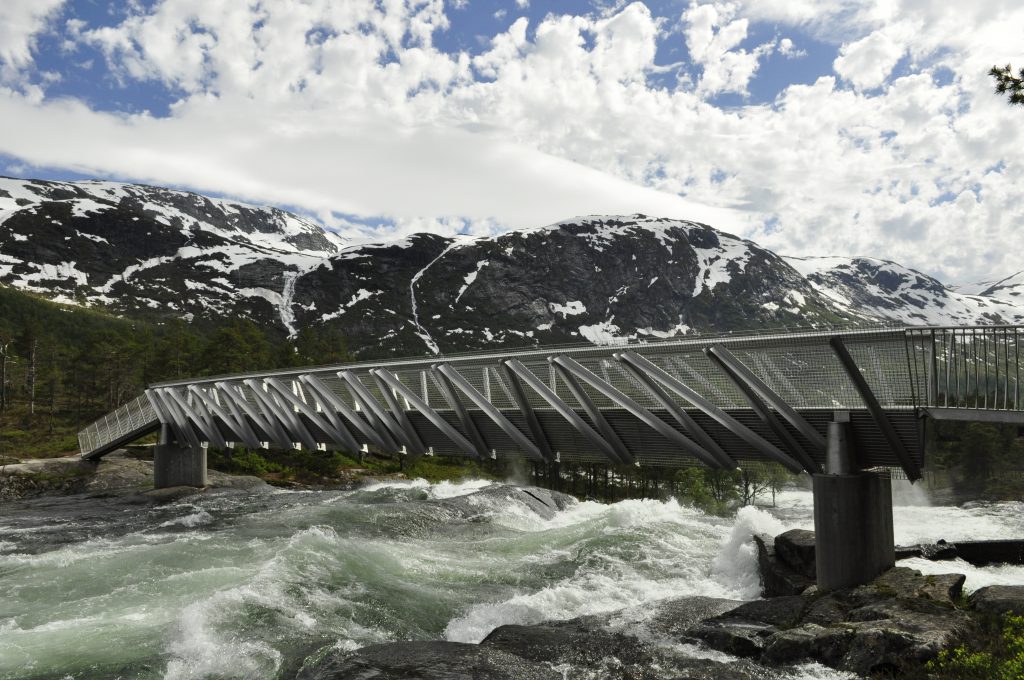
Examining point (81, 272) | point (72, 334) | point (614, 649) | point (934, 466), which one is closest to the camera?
point (614, 649)

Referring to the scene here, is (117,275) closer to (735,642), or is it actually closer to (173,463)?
(173,463)

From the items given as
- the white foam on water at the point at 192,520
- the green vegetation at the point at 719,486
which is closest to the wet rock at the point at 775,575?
the white foam on water at the point at 192,520

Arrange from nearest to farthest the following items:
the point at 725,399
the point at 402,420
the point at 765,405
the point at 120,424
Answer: the point at 765,405 < the point at 725,399 < the point at 402,420 < the point at 120,424

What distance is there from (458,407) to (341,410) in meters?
8.61

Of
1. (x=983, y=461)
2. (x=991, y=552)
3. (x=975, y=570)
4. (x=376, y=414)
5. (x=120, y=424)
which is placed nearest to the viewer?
(x=975, y=570)

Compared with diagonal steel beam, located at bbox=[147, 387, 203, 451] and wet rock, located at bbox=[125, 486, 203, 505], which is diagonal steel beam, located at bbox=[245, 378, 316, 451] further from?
wet rock, located at bbox=[125, 486, 203, 505]

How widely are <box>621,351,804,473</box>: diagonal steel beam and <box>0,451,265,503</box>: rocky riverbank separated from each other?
40939 millimetres

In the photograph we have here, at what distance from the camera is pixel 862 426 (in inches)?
832

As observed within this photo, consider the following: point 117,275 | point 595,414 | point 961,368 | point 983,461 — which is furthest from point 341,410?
point 117,275

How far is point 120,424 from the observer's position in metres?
54.2

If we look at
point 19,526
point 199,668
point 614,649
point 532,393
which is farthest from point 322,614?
point 19,526

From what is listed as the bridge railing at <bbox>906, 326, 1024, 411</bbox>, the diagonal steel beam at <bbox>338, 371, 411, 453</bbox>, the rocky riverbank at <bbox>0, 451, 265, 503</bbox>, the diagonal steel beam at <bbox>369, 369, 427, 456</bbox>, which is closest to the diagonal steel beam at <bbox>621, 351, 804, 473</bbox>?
the bridge railing at <bbox>906, 326, 1024, 411</bbox>

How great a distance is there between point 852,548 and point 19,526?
43.2m

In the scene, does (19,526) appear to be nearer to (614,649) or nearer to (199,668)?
(199,668)
